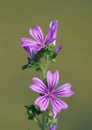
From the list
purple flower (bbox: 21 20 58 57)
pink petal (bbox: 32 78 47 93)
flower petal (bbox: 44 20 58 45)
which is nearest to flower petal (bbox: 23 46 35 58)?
purple flower (bbox: 21 20 58 57)

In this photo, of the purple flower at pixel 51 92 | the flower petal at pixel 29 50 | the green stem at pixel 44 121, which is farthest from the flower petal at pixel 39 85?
the flower petal at pixel 29 50

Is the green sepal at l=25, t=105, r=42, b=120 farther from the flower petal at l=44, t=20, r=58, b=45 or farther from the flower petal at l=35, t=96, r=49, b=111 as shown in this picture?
the flower petal at l=44, t=20, r=58, b=45

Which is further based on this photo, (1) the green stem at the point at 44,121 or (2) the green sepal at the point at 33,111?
(2) the green sepal at the point at 33,111

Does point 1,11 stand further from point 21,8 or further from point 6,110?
point 6,110

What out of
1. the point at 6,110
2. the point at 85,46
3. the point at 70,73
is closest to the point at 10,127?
the point at 6,110

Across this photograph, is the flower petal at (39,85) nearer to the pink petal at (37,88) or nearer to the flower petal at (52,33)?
the pink petal at (37,88)

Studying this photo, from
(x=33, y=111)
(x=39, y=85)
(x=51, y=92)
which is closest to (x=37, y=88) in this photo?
(x=39, y=85)

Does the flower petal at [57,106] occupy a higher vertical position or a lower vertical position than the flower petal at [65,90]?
lower
